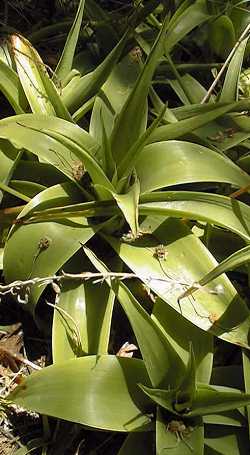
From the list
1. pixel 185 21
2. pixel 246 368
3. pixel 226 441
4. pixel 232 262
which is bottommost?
pixel 226 441

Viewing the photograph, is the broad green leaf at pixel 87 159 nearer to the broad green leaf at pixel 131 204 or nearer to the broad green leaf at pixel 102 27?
the broad green leaf at pixel 131 204

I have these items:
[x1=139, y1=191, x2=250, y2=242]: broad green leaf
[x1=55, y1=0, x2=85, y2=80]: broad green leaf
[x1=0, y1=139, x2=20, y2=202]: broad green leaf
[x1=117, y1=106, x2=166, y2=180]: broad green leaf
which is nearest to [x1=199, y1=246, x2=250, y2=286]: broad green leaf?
[x1=139, y1=191, x2=250, y2=242]: broad green leaf

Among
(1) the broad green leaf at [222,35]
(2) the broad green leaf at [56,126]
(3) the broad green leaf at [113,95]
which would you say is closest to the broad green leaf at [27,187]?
(2) the broad green leaf at [56,126]

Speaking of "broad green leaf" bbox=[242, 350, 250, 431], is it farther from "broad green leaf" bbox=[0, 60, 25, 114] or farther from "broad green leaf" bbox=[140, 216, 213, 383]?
"broad green leaf" bbox=[0, 60, 25, 114]

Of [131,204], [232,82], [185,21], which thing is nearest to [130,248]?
[131,204]

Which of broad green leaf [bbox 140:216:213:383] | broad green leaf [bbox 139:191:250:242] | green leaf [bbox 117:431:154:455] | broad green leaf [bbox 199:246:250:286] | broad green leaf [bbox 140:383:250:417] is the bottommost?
green leaf [bbox 117:431:154:455]

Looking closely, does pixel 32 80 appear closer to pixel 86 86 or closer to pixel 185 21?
pixel 86 86
